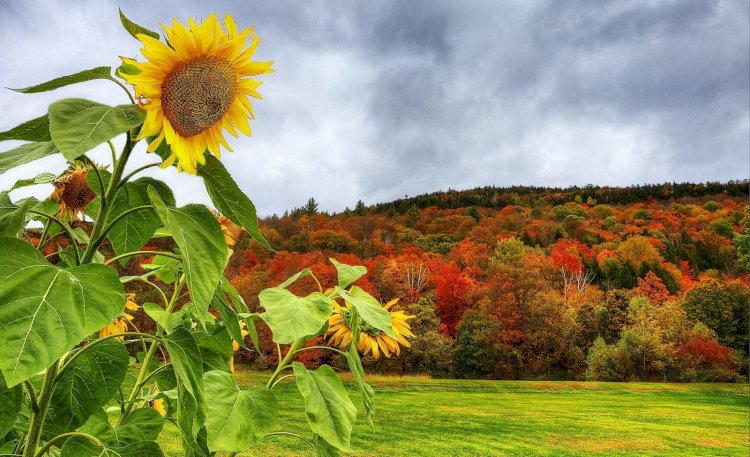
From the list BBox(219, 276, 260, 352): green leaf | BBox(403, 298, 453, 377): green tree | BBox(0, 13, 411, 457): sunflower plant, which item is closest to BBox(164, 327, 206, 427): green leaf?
BBox(0, 13, 411, 457): sunflower plant

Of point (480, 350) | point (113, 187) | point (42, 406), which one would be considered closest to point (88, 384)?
point (42, 406)

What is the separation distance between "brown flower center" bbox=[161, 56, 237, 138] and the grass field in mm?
4498

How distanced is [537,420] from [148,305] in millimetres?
8785

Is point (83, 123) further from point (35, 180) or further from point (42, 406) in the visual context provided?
point (35, 180)

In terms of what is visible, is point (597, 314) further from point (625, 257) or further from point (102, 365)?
point (102, 365)

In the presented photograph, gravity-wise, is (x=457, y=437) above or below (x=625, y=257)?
below

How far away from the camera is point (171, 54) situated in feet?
2.26

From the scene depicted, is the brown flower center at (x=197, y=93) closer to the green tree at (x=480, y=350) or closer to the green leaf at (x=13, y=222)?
the green leaf at (x=13, y=222)

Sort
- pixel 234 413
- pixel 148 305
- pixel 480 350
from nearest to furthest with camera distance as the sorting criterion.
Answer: pixel 234 413 → pixel 148 305 → pixel 480 350

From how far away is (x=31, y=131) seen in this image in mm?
700

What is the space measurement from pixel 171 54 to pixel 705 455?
800 centimetres

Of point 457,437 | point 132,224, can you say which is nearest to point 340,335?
point 132,224

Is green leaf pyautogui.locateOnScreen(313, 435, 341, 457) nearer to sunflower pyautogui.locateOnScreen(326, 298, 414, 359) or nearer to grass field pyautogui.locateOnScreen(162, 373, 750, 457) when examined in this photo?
sunflower pyautogui.locateOnScreen(326, 298, 414, 359)

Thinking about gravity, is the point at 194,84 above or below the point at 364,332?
above
